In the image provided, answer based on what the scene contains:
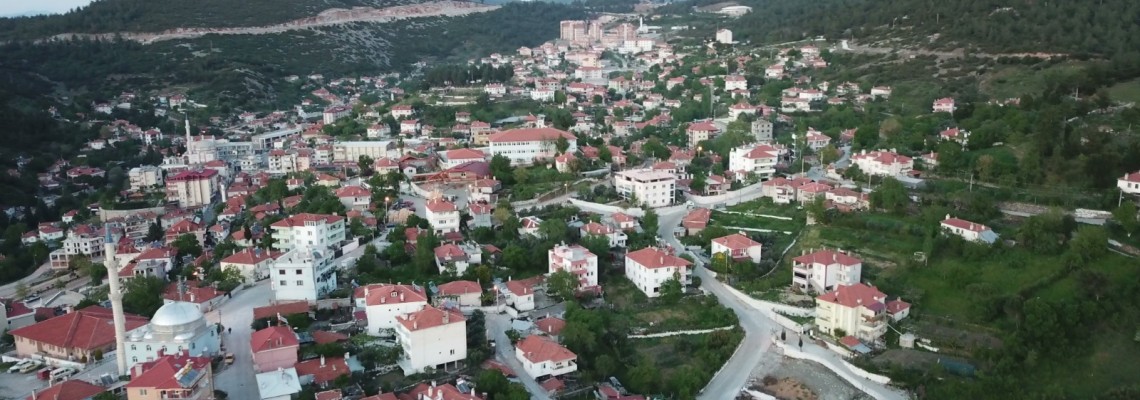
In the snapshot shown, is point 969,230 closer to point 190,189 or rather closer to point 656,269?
point 656,269

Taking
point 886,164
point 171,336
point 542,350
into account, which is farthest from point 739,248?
point 171,336

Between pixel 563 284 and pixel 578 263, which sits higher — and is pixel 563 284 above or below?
below

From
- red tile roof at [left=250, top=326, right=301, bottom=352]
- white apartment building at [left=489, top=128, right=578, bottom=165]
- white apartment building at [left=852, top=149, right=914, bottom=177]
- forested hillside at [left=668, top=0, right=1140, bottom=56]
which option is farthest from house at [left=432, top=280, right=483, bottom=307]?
forested hillside at [left=668, top=0, right=1140, bottom=56]

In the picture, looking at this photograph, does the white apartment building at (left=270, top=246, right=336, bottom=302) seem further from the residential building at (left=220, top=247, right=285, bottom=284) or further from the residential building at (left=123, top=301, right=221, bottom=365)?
the residential building at (left=123, top=301, right=221, bottom=365)

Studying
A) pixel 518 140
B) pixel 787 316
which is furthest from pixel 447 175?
pixel 787 316

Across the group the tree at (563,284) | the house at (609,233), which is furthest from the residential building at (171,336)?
the house at (609,233)

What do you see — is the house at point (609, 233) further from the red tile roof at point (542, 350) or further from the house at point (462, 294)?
the red tile roof at point (542, 350)
